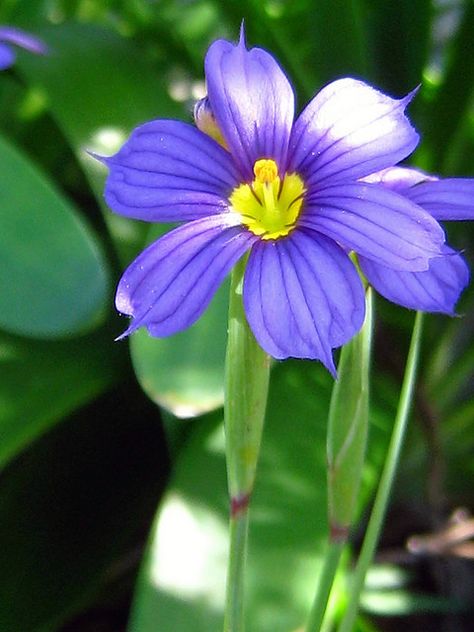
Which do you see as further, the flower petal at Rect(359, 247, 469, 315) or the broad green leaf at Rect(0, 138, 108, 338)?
the broad green leaf at Rect(0, 138, 108, 338)

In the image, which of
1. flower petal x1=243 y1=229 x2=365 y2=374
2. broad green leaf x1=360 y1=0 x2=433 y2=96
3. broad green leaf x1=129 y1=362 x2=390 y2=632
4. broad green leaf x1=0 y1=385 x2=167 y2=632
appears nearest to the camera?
flower petal x1=243 y1=229 x2=365 y2=374

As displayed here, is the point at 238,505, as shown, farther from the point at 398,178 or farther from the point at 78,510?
the point at 78,510

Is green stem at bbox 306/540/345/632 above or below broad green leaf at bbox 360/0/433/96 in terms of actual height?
below

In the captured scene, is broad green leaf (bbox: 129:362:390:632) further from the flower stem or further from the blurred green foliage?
the flower stem

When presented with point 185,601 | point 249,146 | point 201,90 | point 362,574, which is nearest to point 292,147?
point 249,146

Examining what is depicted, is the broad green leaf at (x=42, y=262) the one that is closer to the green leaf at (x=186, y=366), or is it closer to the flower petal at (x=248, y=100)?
the green leaf at (x=186, y=366)

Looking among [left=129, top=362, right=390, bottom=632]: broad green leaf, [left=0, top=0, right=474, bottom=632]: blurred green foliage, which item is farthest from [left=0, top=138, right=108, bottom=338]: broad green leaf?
[left=129, top=362, right=390, bottom=632]: broad green leaf

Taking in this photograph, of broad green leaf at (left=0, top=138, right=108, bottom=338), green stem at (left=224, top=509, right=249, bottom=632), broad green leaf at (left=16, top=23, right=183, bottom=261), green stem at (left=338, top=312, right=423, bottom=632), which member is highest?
broad green leaf at (left=16, top=23, right=183, bottom=261)

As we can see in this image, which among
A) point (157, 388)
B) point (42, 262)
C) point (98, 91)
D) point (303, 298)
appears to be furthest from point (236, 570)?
point (98, 91)
